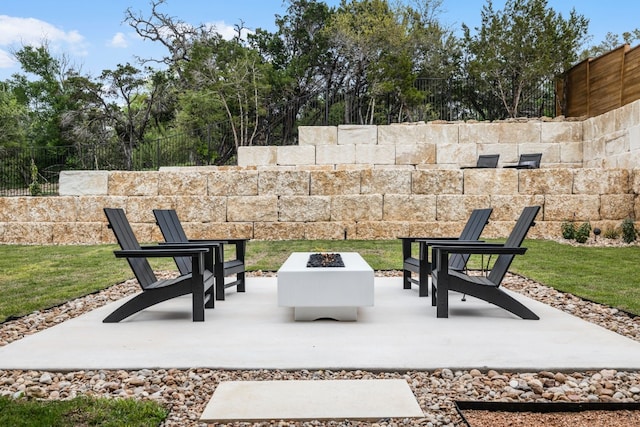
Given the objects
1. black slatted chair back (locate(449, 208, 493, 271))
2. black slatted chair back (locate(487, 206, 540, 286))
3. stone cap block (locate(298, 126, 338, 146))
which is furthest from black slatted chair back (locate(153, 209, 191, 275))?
stone cap block (locate(298, 126, 338, 146))

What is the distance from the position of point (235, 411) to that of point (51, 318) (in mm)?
3173

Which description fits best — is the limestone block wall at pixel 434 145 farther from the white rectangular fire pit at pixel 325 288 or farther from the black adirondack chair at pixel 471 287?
the white rectangular fire pit at pixel 325 288

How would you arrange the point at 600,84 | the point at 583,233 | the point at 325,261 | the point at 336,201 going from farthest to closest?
the point at 600,84
the point at 336,201
the point at 583,233
the point at 325,261

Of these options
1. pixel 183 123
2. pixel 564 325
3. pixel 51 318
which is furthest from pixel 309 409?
pixel 183 123

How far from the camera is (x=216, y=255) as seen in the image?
5.35m

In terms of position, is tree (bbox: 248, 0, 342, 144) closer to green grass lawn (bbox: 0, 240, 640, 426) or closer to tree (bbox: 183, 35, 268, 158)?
tree (bbox: 183, 35, 268, 158)

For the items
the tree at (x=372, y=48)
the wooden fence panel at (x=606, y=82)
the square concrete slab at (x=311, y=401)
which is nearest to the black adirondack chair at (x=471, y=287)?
the square concrete slab at (x=311, y=401)

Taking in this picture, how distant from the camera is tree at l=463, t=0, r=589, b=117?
1823 cm

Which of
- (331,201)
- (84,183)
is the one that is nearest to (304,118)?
(331,201)

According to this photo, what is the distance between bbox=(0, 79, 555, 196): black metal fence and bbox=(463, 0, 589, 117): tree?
61 centimetres

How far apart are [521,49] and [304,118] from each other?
7934 mm

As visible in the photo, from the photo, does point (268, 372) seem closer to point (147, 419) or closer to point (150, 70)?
point (147, 419)

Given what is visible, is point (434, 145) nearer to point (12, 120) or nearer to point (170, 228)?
point (170, 228)

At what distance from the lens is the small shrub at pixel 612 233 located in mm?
11094
